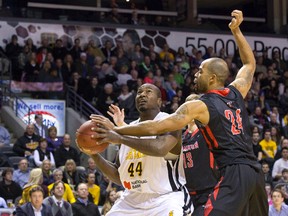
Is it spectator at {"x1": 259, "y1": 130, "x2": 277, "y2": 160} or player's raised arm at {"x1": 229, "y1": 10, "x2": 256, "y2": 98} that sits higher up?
player's raised arm at {"x1": 229, "y1": 10, "x2": 256, "y2": 98}

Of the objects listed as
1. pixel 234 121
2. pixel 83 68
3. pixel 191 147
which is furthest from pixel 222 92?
pixel 83 68

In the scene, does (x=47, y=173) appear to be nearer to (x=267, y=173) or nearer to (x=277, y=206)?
(x=277, y=206)

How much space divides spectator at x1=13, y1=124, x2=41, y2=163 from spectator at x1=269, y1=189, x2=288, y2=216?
5.36m

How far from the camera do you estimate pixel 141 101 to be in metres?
7.21

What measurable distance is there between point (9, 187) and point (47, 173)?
844mm

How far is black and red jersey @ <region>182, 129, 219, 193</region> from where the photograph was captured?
703cm

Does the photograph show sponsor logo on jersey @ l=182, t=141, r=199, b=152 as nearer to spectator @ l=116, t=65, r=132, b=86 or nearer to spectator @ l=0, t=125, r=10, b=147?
spectator @ l=0, t=125, r=10, b=147

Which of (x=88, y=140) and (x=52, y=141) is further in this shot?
(x=52, y=141)

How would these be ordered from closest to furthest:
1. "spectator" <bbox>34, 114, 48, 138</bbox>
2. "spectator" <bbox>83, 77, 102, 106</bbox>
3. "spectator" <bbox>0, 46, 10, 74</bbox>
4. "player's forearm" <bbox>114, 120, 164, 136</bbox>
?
"player's forearm" <bbox>114, 120, 164, 136</bbox>
"spectator" <bbox>34, 114, 48, 138</bbox>
"spectator" <bbox>0, 46, 10, 74</bbox>
"spectator" <bbox>83, 77, 102, 106</bbox>

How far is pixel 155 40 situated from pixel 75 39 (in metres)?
3.19

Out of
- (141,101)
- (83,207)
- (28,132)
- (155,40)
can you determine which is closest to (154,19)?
(155,40)

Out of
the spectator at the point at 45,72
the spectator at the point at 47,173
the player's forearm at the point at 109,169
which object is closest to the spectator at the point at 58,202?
the spectator at the point at 47,173

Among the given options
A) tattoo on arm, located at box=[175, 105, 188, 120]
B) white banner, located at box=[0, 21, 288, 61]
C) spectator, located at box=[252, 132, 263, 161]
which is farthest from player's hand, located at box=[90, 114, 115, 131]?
white banner, located at box=[0, 21, 288, 61]

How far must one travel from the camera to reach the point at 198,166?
278 inches
